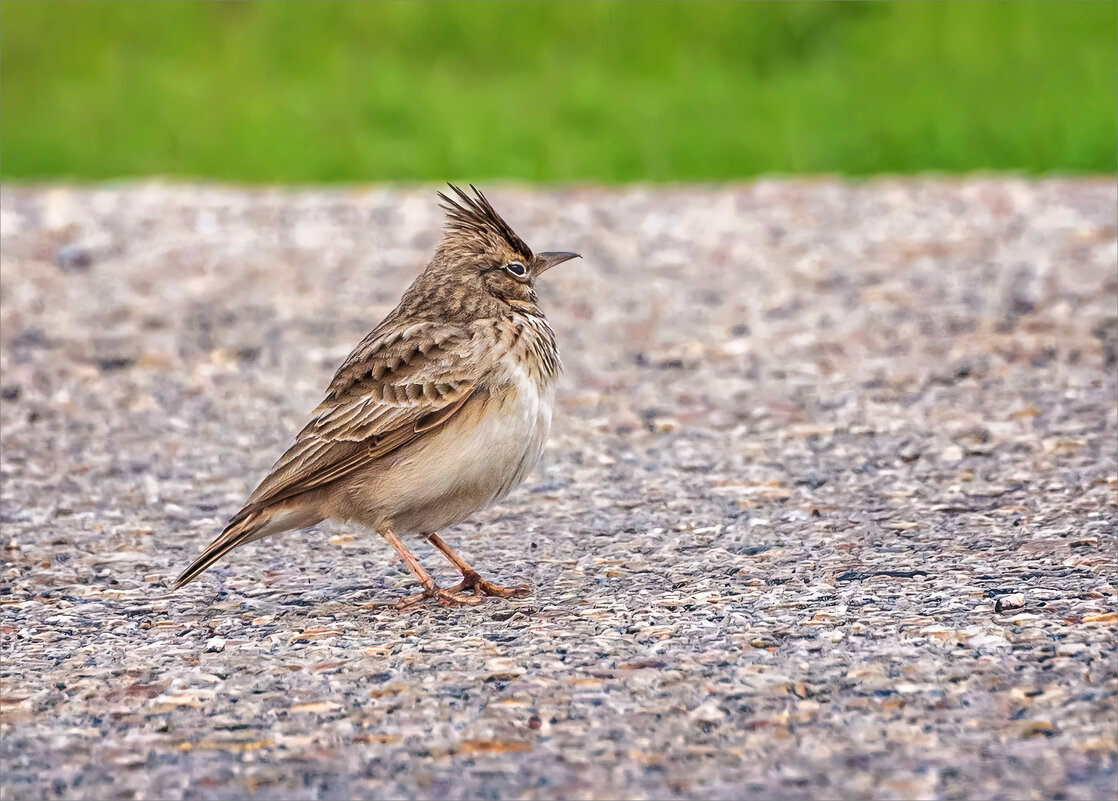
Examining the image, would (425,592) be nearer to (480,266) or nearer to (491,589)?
(491,589)

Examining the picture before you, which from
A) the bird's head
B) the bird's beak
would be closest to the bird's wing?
the bird's head

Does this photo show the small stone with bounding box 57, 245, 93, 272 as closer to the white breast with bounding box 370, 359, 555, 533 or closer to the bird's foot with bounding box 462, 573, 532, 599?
the bird's foot with bounding box 462, 573, 532, 599

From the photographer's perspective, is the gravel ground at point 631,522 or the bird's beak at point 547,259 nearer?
the gravel ground at point 631,522

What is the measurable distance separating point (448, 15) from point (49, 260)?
10859mm

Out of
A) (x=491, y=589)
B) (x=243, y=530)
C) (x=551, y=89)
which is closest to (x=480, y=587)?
(x=491, y=589)

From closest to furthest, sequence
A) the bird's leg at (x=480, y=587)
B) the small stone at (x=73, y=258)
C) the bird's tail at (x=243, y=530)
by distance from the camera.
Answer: the bird's tail at (x=243, y=530)
the bird's leg at (x=480, y=587)
the small stone at (x=73, y=258)

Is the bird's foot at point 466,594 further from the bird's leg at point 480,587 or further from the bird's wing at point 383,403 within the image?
the bird's wing at point 383,403

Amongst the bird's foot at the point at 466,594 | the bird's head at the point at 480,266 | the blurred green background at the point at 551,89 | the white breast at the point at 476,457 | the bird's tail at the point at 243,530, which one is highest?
the blurred green background at the point at 551,89

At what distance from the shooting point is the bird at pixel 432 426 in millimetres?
6527

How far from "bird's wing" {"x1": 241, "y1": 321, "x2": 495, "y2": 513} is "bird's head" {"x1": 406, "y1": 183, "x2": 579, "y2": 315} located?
0.19m

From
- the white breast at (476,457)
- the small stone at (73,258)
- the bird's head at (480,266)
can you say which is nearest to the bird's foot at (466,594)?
the white breast at (476,457)

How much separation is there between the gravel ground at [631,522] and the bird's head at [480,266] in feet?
3.78

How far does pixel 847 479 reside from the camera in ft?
28.4

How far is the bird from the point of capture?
6.53 m
